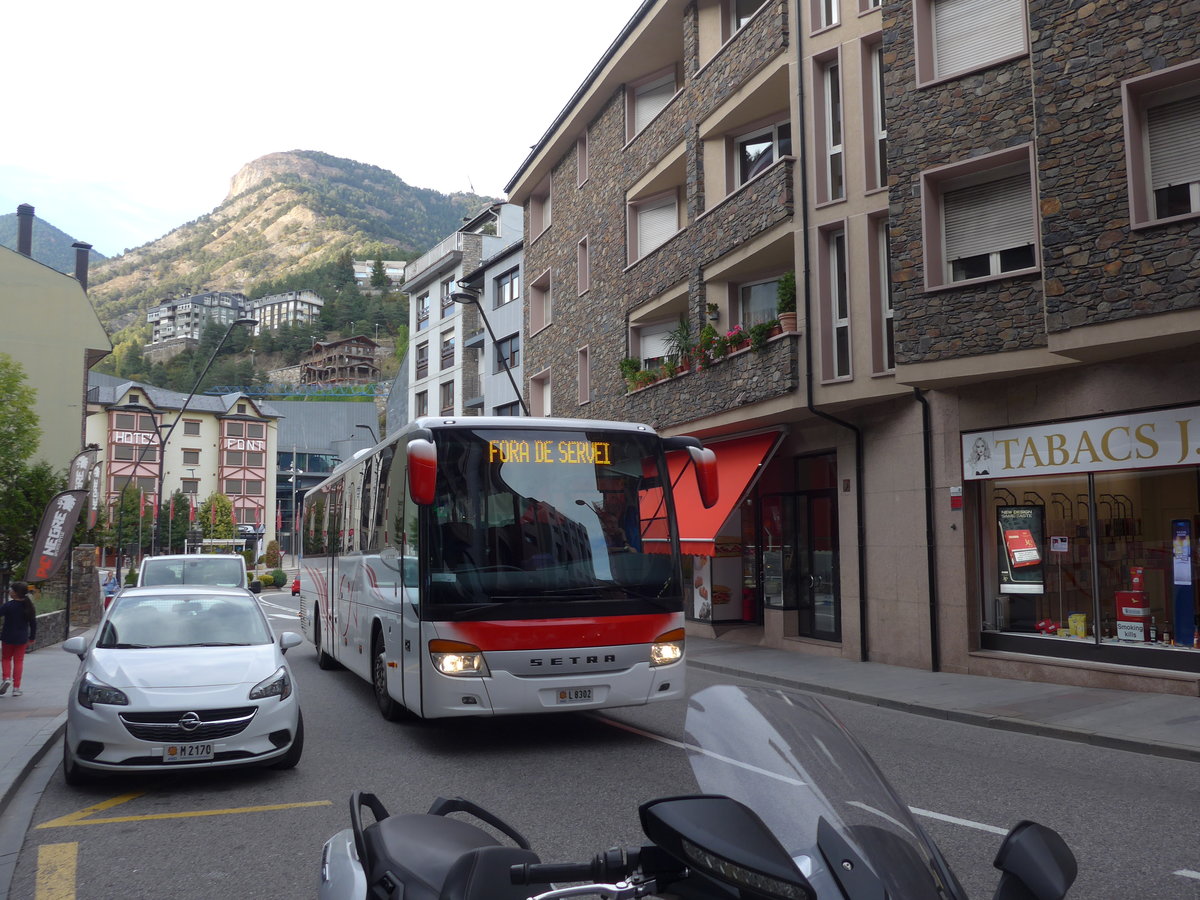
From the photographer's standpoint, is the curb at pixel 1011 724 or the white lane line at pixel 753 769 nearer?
the white lane line at pixel 753 769

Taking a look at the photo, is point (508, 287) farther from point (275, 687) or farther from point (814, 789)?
point (814, 789)

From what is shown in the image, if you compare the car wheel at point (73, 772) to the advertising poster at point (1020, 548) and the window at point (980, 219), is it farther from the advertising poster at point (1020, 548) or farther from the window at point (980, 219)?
the window at point (980, 219)

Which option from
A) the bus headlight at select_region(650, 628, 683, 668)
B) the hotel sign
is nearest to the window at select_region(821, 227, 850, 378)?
the hotel sign

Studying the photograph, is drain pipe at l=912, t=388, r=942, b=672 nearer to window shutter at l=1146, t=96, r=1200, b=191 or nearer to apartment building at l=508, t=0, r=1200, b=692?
apartment building at l=508, t=0, r=1200, b=692

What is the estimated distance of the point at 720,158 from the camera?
2173cm

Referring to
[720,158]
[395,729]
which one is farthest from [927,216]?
[395,729]

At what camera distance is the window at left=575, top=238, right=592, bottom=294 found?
102 ft

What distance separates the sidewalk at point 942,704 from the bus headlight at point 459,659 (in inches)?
131

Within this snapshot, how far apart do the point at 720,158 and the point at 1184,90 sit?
34.6ft

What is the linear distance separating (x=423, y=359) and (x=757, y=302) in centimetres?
4143

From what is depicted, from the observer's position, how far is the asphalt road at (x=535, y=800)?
5.62 meters

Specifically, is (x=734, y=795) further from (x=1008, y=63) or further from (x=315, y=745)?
(x=1008, y=63)

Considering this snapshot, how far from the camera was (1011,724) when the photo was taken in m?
10.9

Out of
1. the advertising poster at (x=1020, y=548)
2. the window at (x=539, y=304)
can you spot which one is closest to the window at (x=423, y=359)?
the window at (x=539, y=304)
